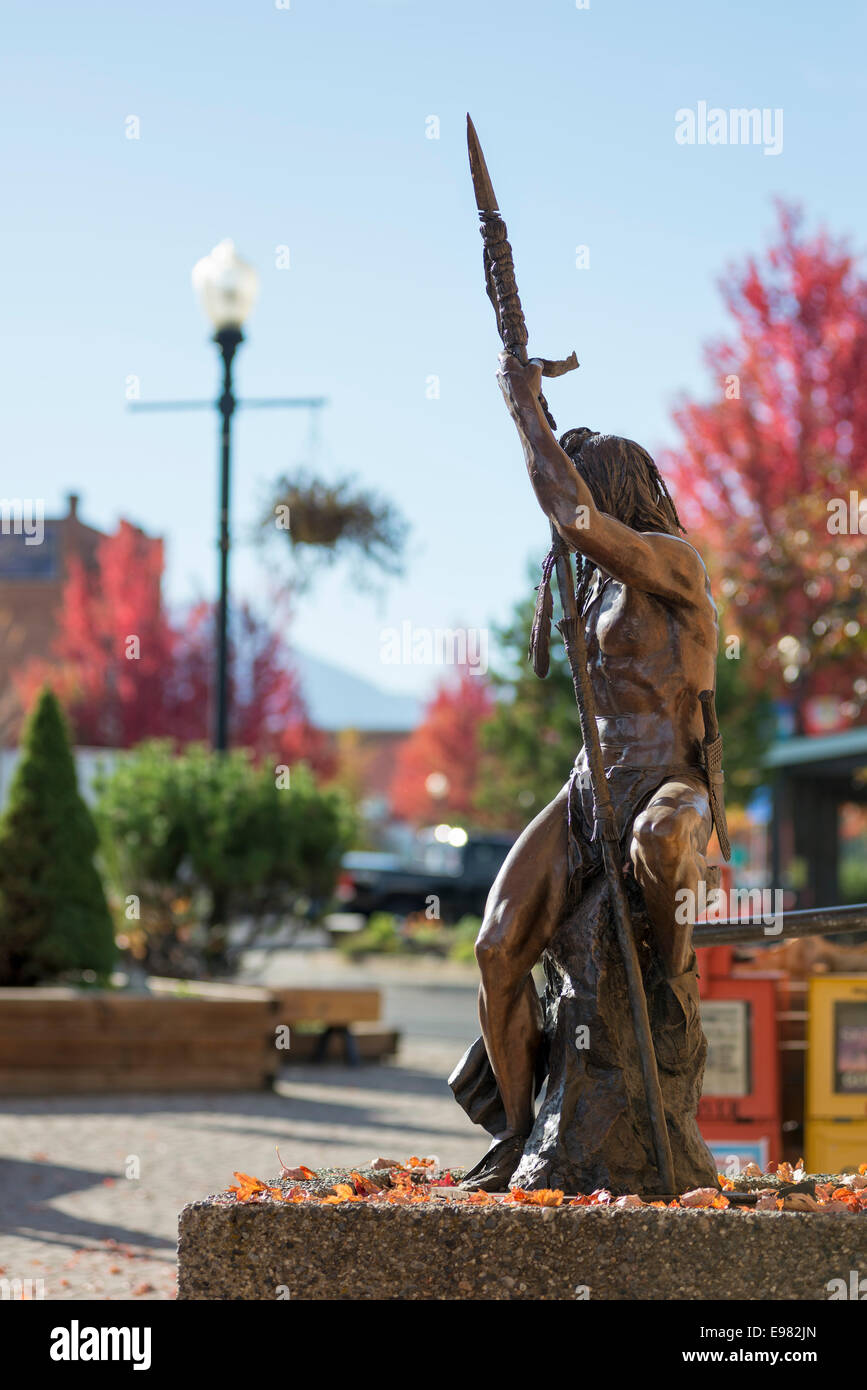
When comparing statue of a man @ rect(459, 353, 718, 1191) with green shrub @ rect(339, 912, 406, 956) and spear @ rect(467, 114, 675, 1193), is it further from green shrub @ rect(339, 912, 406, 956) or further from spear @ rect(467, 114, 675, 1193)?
green shrub @ rect(339, 912, 406, 956)

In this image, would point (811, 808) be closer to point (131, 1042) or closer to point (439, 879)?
point (439, 879)

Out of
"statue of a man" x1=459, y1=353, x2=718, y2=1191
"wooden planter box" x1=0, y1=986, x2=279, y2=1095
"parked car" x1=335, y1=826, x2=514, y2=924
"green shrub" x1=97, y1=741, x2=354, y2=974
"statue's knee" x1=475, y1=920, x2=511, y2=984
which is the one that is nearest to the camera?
"statue of a man" x1=459, y1=353, x2=718, y2=1191

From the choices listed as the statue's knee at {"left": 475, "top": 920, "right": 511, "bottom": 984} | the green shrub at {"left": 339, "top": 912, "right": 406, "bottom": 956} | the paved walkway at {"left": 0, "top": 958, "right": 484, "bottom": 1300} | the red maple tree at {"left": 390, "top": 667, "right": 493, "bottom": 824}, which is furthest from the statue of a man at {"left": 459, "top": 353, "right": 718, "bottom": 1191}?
the red maple tree at {"left": 390, "top": 667, "right": 493, "bottom": 824}

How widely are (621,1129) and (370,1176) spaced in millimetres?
741

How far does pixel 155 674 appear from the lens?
32.2 metres

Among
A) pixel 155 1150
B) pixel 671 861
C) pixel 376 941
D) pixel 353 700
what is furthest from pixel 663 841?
pixel 353 700

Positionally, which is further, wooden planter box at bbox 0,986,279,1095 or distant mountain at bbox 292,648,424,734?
distant mountain at bbox 292,648,424,734

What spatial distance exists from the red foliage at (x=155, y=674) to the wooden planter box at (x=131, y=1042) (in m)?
19.5

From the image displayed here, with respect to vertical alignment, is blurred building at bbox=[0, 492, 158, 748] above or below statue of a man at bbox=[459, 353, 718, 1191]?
above

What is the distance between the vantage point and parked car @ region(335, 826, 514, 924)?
104ft

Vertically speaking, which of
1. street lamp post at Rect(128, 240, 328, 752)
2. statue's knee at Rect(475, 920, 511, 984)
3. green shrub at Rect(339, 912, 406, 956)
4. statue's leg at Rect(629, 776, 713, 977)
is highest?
street lamp post at Rect(128, 240, 328, 752)

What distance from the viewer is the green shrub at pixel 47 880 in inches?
498
